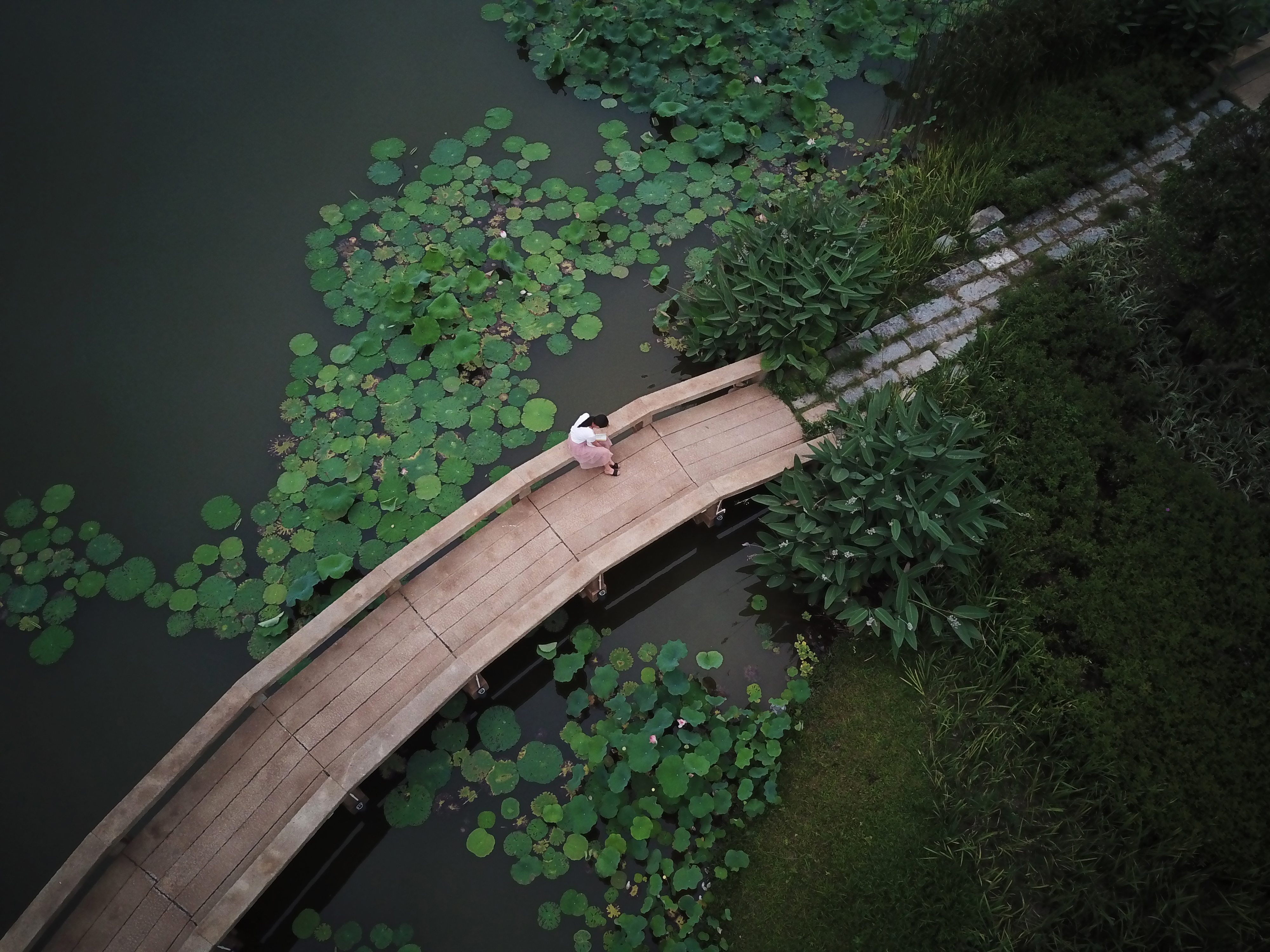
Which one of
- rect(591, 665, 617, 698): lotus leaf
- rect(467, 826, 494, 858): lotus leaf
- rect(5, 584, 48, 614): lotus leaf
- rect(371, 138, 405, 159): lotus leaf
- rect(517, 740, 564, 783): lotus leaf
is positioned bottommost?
rect(467, 826, 494, 858): lotus leaf

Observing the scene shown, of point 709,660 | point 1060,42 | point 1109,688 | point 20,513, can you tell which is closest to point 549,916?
point 709,660

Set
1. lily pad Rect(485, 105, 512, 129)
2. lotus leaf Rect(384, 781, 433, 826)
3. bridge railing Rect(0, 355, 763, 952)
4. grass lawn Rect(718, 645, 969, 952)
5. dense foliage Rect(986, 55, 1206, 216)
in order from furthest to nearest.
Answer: lily pad Rect(485, 105, 512, 129) → dense foliage Rect(986, 55, 1206, 216) → lotus leaf Rect(384, 781, 433, 826) → grass lawn Rect(718, 645, 969, 952) → bridge railing Rect(0, 355, 763, 952)

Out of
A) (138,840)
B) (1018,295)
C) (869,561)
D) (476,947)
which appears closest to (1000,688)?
(869,561)

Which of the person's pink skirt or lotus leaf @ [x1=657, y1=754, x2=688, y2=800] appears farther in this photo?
the person's pink skirt

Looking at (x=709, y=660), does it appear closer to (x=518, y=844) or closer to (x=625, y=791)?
(x=625, y=791)

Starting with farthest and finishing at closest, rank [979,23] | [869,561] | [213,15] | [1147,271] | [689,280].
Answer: [213,15]
[979,23]
[689,280]
[1147,271]
[869,561]

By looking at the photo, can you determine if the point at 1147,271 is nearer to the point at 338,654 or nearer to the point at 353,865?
the point at 338,654

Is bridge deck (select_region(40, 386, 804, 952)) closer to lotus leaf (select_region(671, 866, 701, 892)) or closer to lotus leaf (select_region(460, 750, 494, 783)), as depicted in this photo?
lotus leaf (select_region(460, 750, 494, 783))

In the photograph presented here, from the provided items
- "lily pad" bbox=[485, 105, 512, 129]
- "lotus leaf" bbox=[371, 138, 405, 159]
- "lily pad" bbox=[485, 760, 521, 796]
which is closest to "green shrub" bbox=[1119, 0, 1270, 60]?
"lily pad" bbox=[485, 105, 512, 129]
